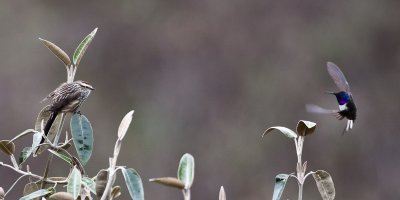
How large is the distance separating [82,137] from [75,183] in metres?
0.18

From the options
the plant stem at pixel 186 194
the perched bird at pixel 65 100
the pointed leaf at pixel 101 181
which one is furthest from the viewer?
the perched bird at pixel 65 100

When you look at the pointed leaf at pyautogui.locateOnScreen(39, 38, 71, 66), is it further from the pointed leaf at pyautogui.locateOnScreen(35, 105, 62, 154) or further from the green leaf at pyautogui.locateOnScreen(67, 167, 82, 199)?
the green leaf at pyautogui.locateOnScreen(67, 167, 82, 199)

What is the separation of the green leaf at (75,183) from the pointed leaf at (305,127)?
13.9 inches

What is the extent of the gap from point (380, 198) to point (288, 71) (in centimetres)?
154

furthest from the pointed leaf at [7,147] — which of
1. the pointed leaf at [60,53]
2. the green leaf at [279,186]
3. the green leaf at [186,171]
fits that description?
the green leaf at [279,186]

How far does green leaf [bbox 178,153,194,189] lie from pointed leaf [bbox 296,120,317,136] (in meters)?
0.21

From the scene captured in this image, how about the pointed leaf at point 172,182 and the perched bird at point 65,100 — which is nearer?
the pointed leaf at point 172,182

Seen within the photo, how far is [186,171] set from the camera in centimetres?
107

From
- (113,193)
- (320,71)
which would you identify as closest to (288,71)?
(320,71)

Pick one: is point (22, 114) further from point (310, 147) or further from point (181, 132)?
point (310, 147)

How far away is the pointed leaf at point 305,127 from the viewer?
1210mm

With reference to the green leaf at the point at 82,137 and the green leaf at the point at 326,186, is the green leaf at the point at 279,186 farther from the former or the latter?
the green leaf at the point at 82,137

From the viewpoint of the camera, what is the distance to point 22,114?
727 cm

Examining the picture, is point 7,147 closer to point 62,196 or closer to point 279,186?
point 62,196
